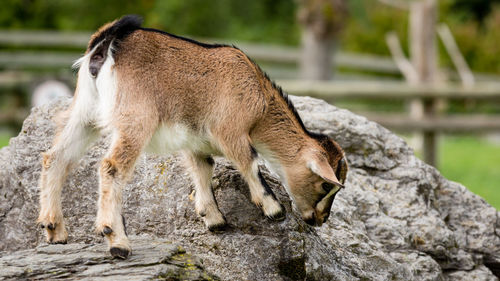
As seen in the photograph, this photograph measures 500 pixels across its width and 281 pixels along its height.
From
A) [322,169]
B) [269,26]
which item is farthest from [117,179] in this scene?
[269,26]

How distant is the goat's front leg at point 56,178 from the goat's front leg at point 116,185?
453 millimetres

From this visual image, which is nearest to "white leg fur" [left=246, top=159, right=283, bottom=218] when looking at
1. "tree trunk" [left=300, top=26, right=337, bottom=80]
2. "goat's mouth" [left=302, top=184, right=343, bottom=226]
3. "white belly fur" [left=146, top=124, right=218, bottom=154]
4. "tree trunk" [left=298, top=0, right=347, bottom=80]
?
"goat's mouth" [left=302, top=184, right=343, bottom=226]

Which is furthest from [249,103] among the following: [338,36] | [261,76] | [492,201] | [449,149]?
[449,149]

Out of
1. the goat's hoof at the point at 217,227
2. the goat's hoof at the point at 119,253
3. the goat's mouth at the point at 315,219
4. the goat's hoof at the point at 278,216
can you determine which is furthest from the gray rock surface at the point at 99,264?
the goat's mouth at the point at 315,219

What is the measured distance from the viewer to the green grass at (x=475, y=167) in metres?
10.3

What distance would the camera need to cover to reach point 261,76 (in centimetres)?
450

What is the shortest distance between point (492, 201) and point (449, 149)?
7862 mm

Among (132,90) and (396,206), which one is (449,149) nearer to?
(396,206)

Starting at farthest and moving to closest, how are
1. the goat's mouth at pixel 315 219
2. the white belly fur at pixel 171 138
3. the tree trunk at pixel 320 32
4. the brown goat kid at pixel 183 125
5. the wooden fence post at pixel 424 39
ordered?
the wooden fence post at pixel 424 39
the tree trunk at pixel 320 32
the goat's mouth at pixel 315 219
the white belly fur at pixel 171 138
the brown goat kid at pixel 183 125

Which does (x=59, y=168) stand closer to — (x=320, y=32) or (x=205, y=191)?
(x=205, y=191)

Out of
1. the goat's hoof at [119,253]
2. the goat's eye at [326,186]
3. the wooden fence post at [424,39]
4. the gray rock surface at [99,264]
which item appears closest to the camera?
the gray rock surface at [99,264]

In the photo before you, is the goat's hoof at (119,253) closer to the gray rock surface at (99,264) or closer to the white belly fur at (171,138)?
the gray rock surface at (99,264)

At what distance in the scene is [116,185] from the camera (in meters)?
3.89

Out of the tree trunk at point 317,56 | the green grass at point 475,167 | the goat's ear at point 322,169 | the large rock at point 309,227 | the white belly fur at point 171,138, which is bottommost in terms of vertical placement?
the green grass at point 475,167
